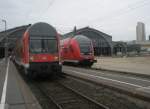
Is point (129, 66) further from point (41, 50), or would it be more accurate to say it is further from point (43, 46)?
point (41, 50)

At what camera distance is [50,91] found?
11664mm

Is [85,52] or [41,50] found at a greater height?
[41,50]

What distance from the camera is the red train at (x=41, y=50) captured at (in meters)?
14.1

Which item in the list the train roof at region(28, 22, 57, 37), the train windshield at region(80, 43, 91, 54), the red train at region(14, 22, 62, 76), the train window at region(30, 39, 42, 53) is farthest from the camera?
the train windshield at region(80, 43, 91, 54)

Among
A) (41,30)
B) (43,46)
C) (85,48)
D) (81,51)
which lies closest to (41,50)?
(43,46)

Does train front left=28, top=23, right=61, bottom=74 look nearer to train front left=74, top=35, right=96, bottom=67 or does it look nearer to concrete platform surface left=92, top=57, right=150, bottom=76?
concrete platform surface left=92, top=57, right=150, bottom=76

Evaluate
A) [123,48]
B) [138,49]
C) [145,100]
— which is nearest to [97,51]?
[123,48]

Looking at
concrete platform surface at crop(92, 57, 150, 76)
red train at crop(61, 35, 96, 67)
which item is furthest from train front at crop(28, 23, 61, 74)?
red train at crop(61, 35, 96, 67)

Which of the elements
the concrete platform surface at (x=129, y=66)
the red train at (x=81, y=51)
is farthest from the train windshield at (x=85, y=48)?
the concrete platform surface at (x=129, y=66)

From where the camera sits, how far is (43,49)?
48.3 feet

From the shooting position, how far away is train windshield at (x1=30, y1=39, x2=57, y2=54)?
14578 mm

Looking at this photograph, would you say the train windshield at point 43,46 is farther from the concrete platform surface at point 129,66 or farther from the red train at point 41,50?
the concrete platform surface at point 129,66

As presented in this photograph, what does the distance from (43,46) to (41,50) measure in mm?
304

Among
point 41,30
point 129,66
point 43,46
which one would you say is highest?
point 41,30
